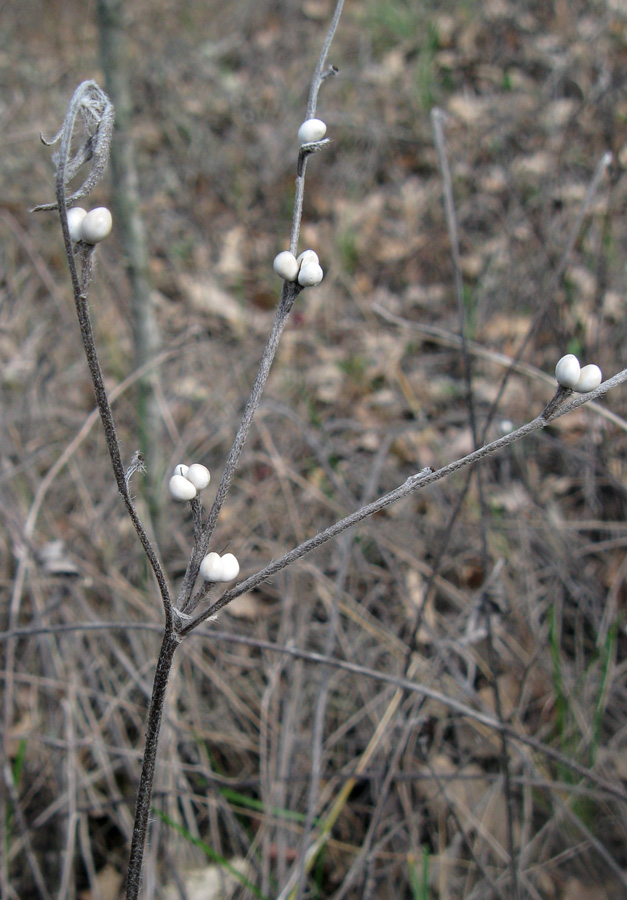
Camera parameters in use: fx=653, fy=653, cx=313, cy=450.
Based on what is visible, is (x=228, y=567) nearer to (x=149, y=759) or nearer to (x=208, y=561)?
(x=208, y=561)

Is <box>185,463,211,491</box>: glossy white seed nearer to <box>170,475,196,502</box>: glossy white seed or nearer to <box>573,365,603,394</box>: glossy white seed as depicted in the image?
<box>170,475,196,502</box>: glossy white seed

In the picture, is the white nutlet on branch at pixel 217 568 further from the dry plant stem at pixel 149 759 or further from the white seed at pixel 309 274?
the white seed at pixel 309 274

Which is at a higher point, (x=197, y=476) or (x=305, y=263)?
(x=305, y=263)

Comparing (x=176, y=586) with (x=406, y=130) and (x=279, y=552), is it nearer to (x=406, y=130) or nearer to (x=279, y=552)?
(x=279, y=552)

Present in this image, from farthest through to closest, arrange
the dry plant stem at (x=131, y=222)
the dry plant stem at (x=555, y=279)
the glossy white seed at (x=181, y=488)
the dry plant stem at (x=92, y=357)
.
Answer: the dry plant stem at (x=131, y=222) < the dry plant stem at (x=555, y=279) < the glossy white seed at (x=181, y=488) < the dry plant stem at (x=92, y=357)

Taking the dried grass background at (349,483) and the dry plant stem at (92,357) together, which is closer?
the dry plant stem at (92,357)

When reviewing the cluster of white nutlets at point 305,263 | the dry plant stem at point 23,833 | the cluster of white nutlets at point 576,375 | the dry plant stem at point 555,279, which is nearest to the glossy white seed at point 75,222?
the cluster of white nutlets at point 305,263

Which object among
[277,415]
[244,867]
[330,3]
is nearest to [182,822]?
[244,867]

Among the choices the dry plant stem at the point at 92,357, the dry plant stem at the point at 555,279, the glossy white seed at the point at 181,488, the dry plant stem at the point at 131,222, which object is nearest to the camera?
the dry plant stem at the point at 92,357

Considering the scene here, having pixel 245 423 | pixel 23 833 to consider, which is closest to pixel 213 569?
pixel 245 423
